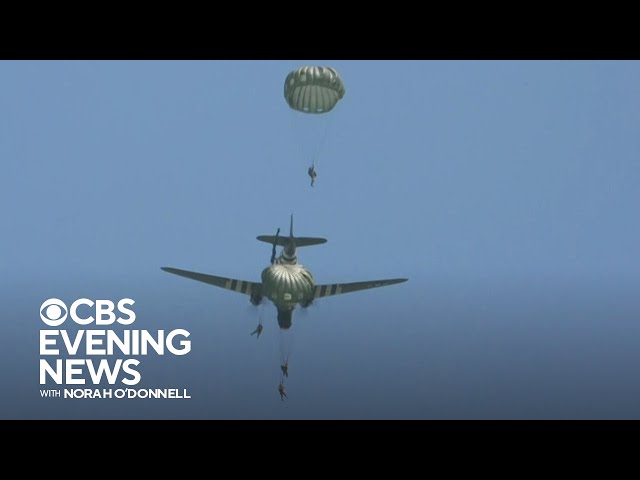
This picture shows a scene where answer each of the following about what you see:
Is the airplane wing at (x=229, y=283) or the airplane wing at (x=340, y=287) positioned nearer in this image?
the airplane wing at (x=340, y=287)

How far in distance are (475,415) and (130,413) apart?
65040 millimetres

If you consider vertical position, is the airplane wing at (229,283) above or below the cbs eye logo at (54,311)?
above

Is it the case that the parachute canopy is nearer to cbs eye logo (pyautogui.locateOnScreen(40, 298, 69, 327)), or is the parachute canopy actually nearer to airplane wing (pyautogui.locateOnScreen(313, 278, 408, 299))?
airplane wing (pyautogui.locateOnScreen(313, 278, 408, 299))

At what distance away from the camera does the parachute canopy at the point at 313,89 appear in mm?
77688

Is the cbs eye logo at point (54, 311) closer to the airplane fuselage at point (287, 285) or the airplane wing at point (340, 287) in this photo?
the airplane fuselage at point (287, 285)

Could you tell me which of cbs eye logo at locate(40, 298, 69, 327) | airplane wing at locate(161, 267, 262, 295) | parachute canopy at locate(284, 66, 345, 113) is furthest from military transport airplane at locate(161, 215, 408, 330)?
cbs eye logo at locate(40, 298, 69, 327)

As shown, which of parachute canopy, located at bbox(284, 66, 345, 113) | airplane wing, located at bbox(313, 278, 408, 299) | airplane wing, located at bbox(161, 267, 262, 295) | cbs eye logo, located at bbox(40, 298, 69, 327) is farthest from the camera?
airplane wing, located at bbox(161, 267, 262, 295)

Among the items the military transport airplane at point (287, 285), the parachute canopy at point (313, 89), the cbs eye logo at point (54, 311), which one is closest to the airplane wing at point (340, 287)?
the military transport airplane at point (287, 285)

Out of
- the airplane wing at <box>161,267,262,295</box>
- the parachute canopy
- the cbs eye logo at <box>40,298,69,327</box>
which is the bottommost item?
the cbs eye logo at <box>40,298,69,327</box>

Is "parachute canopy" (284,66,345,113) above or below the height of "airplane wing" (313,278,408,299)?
above

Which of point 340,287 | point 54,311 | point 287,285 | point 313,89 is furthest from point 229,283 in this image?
point 313,89

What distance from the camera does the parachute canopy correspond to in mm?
77688

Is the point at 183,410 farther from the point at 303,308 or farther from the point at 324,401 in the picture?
the point at 303,308

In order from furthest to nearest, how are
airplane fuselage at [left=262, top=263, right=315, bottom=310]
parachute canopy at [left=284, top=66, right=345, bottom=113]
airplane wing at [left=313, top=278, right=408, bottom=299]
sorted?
airplane wing at [left=313, top=278, right=408, bottom=299] → parachute canopy at [left=284, top=66, right=345, bottom=113] → airplane fuselage at [left=262, top=263, right=315, bottom=310]
